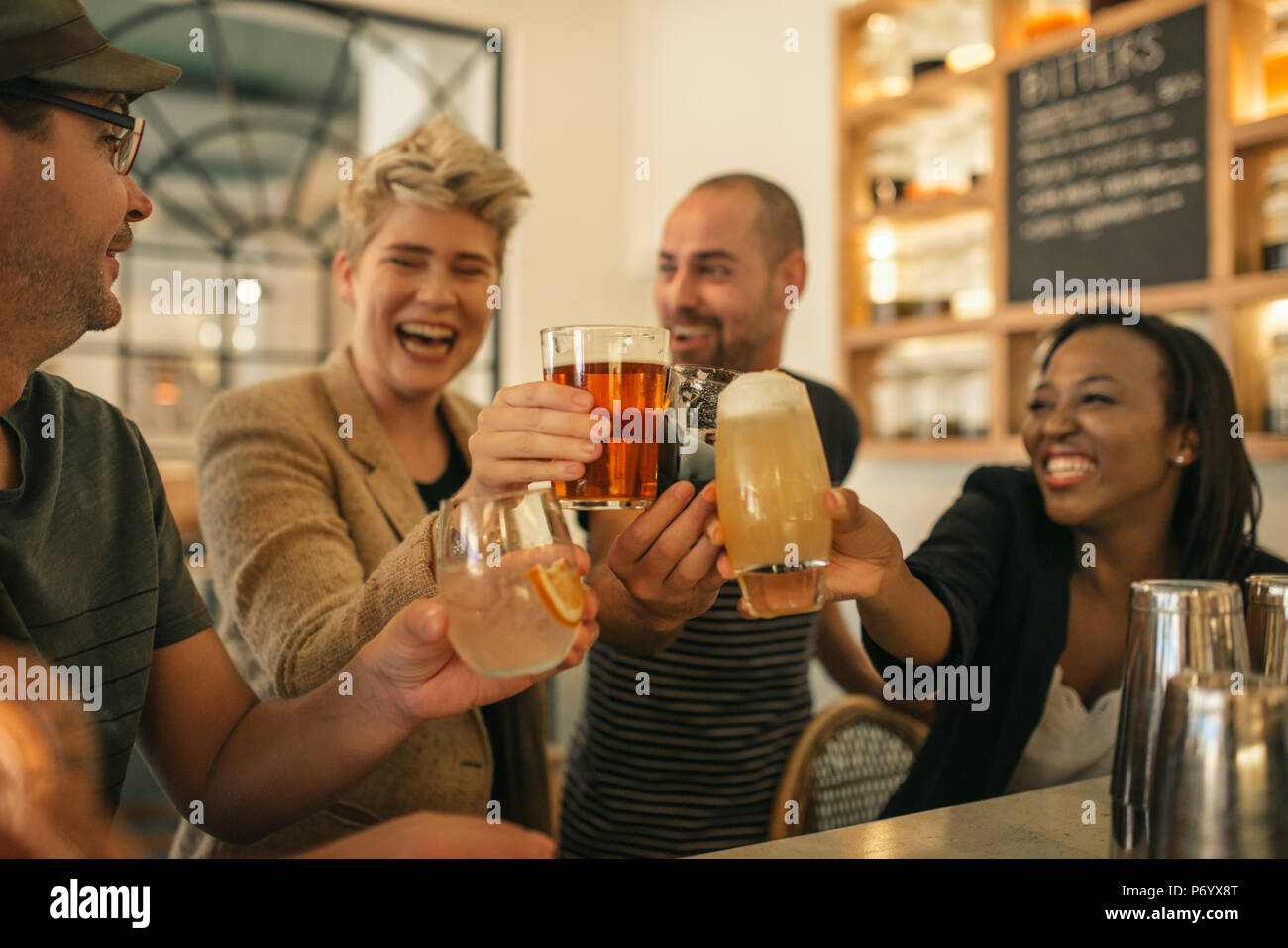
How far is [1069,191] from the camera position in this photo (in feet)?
8.68

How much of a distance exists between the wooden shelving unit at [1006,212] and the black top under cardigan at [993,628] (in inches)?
35.5

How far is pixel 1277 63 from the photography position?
2158 millimetres

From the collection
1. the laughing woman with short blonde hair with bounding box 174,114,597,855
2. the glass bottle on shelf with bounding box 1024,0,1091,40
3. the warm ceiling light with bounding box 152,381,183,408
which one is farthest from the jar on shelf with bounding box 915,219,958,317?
the warm ceiling light with bounding box 152,381,183,408

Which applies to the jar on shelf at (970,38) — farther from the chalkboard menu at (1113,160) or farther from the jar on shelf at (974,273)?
the jar on shelf at (974,273)

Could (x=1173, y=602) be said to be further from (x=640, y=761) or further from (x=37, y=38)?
(x=37, y=38)

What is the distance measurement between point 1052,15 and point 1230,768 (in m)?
2.49

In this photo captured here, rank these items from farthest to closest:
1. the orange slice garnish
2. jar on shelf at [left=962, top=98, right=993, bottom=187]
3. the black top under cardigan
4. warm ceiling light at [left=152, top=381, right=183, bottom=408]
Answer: warm ceiling light at [left=152, top=381, right=183, bottom=408]
jar on shelf at [left=962, top=98, right=993, bottom=187]
the black top under cardigan
the orange slice garnish

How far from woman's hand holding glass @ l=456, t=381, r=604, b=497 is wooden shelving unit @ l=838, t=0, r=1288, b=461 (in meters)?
1.76

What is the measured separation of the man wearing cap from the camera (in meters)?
0.93

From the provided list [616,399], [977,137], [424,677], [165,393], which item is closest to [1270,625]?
[616,399]

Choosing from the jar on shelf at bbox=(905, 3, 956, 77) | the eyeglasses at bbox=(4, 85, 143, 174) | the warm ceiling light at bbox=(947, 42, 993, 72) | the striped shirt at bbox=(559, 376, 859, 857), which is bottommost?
the striped shirt at bbox=(559, 376, 859, 857)

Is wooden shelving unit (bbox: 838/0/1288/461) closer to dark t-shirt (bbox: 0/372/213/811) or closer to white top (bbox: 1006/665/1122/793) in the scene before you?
white top (bbox: 1006/665/1122/793)

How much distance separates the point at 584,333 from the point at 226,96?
359cm

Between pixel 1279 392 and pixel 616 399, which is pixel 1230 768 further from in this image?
pixel 1279 392
